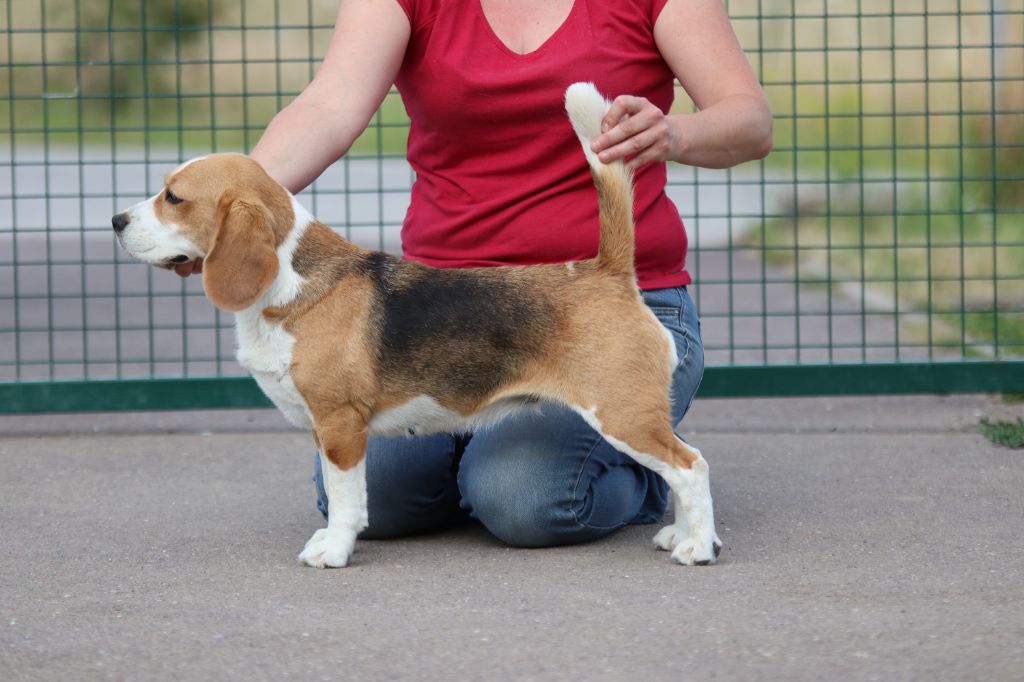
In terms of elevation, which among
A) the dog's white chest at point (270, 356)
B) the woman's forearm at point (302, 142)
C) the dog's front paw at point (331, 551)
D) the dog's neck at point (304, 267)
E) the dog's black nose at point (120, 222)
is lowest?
the dog's front paw at point (331, 551)

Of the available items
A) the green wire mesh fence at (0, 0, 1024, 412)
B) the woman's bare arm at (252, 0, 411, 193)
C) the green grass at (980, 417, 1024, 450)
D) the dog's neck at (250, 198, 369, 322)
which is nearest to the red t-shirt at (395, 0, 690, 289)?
the woman's bare arm at (252, 0, 411, 193)

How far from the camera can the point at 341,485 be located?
3430mm

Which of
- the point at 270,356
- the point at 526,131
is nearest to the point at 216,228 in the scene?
the point at 270,356

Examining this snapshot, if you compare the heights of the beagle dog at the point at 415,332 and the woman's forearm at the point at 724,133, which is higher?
the woman's forearm at the point at 724,133

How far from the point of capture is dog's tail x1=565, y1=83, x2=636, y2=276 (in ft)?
10.9

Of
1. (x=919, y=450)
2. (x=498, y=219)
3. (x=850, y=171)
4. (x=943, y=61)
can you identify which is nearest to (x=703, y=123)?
(x=498, y=219)

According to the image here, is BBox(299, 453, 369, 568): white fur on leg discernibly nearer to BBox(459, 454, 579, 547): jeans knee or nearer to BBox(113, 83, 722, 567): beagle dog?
BBox(113, 83, 722, 567): beagle dog

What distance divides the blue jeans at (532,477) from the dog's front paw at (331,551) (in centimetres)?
35

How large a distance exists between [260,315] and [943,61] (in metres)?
7.52

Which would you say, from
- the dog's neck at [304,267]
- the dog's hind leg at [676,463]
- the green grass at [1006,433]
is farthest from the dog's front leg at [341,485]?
the green grass at [1006,433]

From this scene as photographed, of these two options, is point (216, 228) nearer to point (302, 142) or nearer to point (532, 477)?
point (302, 142)

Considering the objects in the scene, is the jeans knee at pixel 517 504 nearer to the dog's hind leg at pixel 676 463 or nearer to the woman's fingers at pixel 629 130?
the dog's hind leg at pixel 676 463

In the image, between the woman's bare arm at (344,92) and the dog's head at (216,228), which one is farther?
the woman's bare arm at (344,92)

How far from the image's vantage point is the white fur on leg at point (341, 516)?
344cm
